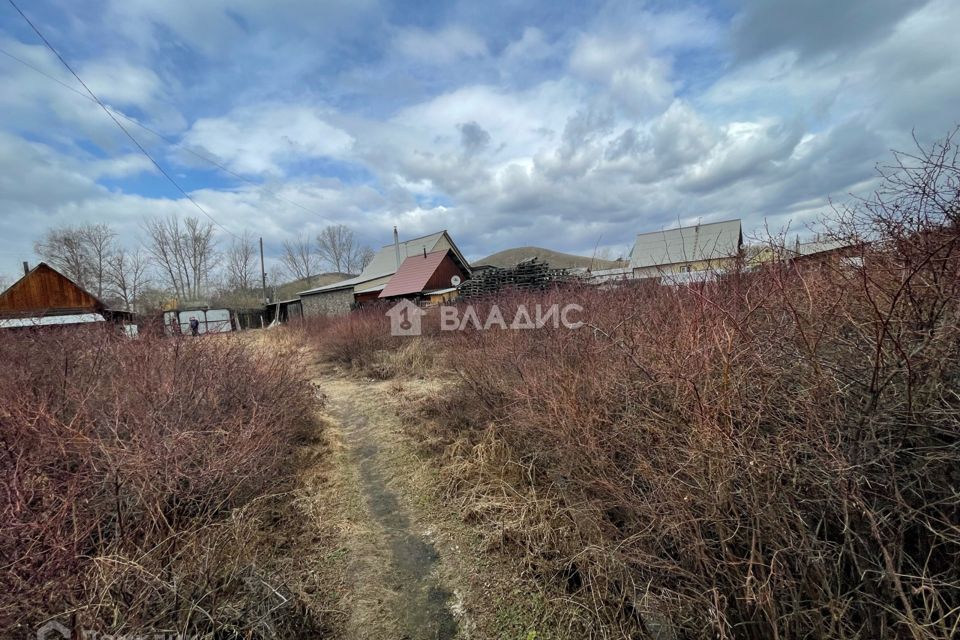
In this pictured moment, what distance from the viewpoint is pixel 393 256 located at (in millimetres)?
28688

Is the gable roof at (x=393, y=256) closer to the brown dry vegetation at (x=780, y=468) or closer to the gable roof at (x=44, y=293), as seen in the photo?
the gable roof at (x=44, y=293)

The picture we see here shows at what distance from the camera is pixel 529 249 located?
81688 mm

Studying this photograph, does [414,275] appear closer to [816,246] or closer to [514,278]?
[514,278]

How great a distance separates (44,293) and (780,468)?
25782 mm

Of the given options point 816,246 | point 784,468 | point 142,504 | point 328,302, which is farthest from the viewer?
point 328,302

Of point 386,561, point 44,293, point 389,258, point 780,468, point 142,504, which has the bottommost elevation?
point 386,561

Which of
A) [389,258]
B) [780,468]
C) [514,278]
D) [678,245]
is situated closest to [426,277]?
[514,278]

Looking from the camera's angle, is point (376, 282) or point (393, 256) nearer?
point (376, 282)

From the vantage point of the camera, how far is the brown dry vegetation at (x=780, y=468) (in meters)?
1.42

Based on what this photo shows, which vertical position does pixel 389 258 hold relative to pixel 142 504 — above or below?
above

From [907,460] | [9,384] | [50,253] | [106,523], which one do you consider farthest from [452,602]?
[50,253]

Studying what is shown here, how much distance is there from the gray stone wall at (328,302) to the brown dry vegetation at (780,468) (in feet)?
74.2

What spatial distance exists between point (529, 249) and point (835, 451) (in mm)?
82480

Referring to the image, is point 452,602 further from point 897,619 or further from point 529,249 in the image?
point 529,249
